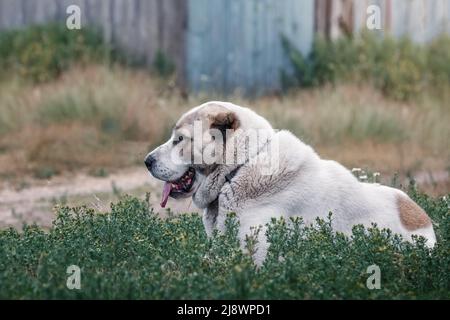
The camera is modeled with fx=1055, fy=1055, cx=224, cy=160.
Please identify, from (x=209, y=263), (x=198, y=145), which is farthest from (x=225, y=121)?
(x=209, y=263)

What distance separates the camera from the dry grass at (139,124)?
11.8 m

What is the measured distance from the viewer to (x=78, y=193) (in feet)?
34.3

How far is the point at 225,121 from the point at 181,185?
0.51 meters

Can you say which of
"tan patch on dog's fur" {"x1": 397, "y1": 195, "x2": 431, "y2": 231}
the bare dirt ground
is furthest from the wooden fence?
"tan patch on dog's fur" {"x1": 397, "y1": 195, "x2": 431, "y2": 231}

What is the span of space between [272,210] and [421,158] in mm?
6153

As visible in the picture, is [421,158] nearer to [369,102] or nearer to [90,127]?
[369,102]

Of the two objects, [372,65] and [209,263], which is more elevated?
[372,65]

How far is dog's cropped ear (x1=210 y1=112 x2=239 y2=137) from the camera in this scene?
641 centimetres

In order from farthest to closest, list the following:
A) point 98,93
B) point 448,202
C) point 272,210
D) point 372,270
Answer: point 98,93, point 448,202, point 272,210, point 372,270

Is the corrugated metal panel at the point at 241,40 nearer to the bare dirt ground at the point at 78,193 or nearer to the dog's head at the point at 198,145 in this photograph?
the bare dirt ground at the point at 78,193

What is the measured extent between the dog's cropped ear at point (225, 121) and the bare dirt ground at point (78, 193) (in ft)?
Answer: 9.44

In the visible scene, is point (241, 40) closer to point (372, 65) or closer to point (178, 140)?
point (372, 65)
